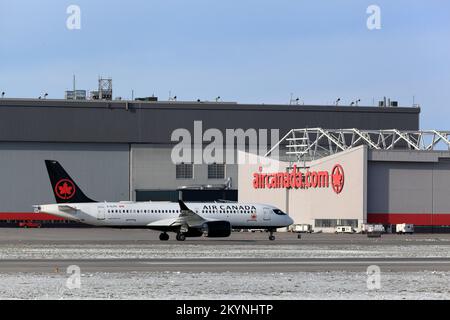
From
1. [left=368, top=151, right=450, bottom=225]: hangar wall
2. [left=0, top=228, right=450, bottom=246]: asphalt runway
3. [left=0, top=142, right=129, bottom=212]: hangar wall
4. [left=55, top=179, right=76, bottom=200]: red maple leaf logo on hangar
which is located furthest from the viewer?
[left=0, top=142, right=129, bottom=212]: hangar wall

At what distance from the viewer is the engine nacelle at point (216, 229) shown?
76500mm

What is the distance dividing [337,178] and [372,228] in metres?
8.81

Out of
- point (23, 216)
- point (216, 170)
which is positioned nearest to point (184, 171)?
point (216, 170)

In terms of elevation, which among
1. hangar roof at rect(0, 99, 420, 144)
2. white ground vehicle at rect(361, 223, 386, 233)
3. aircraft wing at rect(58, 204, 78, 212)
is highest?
hangar roof at rect(0, 99, 420, 144)

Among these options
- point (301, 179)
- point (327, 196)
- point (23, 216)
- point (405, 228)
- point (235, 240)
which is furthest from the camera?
point (23, 216)

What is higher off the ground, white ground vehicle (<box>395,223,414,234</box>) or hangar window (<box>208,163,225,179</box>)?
hangar window (<box>208,163,225,179</box>)

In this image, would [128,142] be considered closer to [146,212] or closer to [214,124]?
[214,124]

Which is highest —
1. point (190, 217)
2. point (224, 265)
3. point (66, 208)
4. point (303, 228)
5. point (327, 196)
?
point (327, 196)

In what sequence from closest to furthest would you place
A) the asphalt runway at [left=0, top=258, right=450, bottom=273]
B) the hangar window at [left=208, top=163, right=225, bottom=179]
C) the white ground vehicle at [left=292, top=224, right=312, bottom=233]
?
the asphalt runway at [left=0, top=258, right=450, bottom=273] < the white ground vehicle at [left=292, top=224, right=312, bottom=233] < the hangar window at [left=208, top=163, right=225, bottom=179]

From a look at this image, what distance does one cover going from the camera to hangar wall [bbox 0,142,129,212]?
130125 millimetres

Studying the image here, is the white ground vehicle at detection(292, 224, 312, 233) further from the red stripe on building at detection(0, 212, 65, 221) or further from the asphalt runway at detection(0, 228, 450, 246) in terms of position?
the red stripe on building at detection(0, 212, 65, 221)

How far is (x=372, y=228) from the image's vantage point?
9925 cm

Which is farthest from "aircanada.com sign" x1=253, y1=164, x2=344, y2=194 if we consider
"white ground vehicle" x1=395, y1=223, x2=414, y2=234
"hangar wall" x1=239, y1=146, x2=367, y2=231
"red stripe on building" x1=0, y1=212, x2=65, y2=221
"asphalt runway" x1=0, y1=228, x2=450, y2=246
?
"red stripe on building" x1=0, y1=212, x2=65, y2=221

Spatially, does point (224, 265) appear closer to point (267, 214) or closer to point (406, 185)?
point (267, 214)
